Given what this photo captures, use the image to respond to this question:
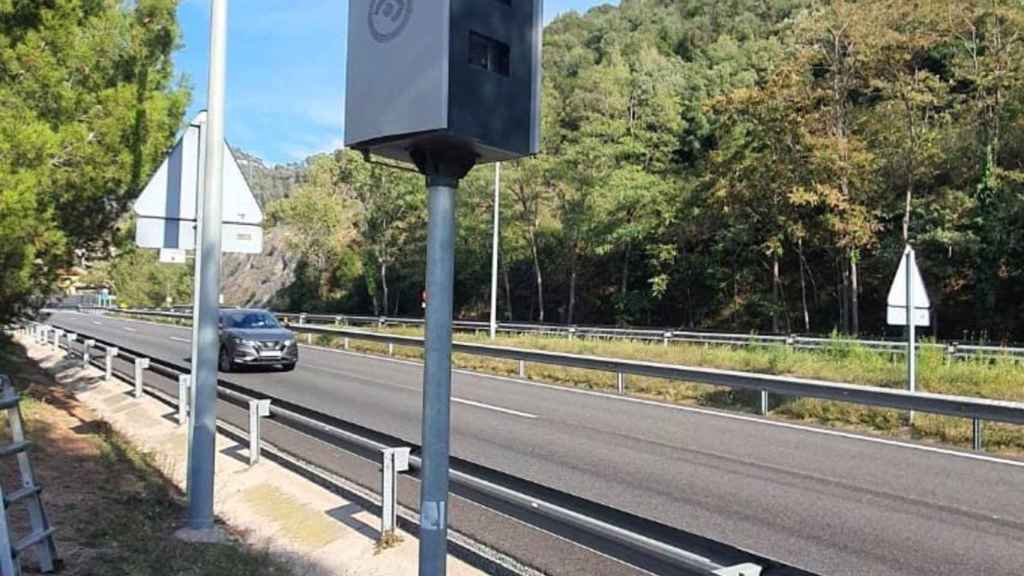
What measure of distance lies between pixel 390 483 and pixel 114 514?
2.30 meters

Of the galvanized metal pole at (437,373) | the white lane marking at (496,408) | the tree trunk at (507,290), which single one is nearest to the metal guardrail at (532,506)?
the galvanized metal pole at (437,373)

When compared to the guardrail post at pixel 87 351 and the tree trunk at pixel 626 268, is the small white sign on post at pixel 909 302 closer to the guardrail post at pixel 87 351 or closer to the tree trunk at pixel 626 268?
the guardrail post at pixel 87 351

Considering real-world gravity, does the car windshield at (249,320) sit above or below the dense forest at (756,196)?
below

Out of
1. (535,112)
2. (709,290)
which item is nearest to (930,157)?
(709,290)

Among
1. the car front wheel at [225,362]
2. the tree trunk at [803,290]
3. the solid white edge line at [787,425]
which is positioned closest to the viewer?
the solid white edge line at [787,425]

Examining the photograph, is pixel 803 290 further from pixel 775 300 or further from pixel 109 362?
pixel 109 362

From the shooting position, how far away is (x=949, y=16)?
30625 mm

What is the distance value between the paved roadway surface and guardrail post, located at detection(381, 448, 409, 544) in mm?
2116

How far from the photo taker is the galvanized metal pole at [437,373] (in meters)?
2.47

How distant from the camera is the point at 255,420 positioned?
317 inches

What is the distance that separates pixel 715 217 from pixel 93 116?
32852 mm

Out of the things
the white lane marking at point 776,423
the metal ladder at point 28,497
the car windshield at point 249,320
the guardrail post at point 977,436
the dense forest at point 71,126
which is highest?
the dense forest at point 71,126

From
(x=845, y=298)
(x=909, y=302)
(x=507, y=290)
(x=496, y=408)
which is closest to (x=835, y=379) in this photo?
(x=909, y=302)

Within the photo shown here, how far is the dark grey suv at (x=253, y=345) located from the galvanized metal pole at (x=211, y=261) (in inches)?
540
